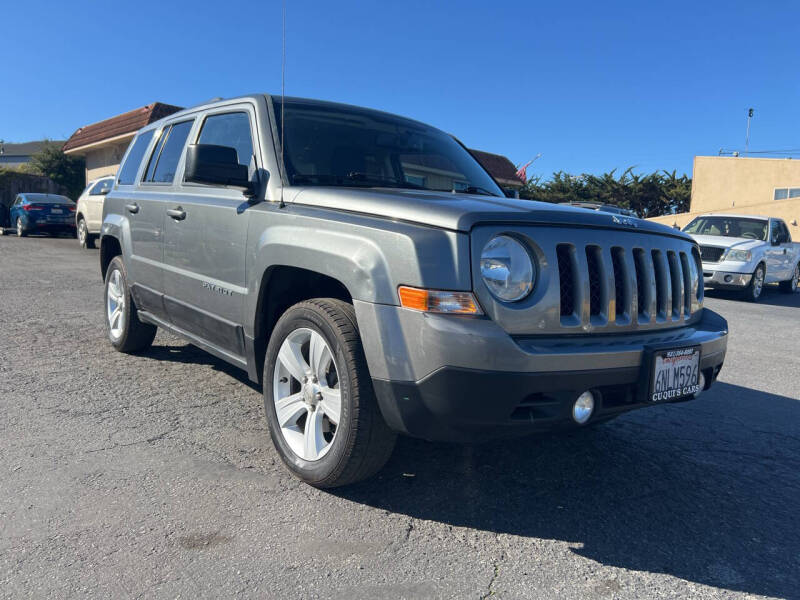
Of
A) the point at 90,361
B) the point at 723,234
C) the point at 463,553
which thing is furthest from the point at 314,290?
the point at 723,234

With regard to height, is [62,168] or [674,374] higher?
[62,168]

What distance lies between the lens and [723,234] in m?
13.2

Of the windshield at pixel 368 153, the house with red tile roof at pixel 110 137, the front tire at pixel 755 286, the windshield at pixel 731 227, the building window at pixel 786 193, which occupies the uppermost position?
the house with red tile roof at pixel 110 137

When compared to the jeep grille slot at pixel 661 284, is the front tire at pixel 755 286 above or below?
below

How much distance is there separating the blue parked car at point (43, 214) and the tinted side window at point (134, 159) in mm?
16152

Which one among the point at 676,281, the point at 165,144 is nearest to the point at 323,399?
the point at 676,281

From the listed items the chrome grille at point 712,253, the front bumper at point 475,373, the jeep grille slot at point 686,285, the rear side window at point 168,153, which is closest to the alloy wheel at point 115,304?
the rear side window at point 168,153

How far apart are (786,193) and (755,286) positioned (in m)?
19.5

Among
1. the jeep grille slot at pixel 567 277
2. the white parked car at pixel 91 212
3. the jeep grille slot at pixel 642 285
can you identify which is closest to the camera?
the jeep grille slot at pixel 567 277

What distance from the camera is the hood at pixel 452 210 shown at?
8.54 ft

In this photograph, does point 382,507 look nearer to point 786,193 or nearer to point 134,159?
point 134,159

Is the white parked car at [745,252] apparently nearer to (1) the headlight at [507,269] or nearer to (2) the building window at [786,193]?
(1) the headlight at [507,269]

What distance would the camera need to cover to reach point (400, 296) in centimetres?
254

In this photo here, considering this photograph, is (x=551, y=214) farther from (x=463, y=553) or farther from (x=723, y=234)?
(x=723, y=234)
